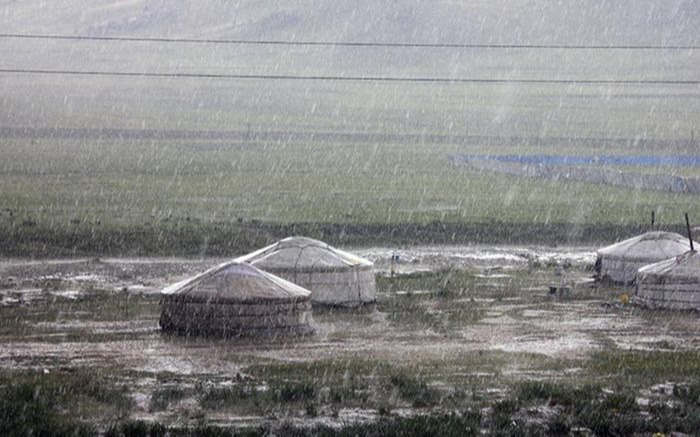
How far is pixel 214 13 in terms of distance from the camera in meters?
193

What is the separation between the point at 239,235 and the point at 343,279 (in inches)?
441

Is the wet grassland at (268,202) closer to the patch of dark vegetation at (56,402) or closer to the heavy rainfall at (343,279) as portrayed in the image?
the heavy rainfall at (343,279)

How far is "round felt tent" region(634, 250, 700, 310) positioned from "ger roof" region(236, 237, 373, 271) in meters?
5.21

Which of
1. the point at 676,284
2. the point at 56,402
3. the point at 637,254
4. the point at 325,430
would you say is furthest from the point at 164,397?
the point at 637,254

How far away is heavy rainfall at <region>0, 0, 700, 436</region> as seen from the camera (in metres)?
16.7

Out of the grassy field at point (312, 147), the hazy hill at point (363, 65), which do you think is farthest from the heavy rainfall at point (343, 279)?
the hazy hill at point (363, 65)

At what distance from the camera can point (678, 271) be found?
26.0 metres

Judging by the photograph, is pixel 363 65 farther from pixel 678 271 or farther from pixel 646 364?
pixel 646 364

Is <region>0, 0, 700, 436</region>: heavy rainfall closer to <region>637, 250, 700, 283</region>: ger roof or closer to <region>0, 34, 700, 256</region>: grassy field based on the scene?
<region>637, 250, 700, 283</region>: ger roof

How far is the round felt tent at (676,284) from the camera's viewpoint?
2594 centimetres

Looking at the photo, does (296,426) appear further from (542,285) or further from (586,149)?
(586,149)

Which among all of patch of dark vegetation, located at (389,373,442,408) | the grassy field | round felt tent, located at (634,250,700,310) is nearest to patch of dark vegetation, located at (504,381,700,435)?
patch of dark vegetation, located at (389,373,442,408)

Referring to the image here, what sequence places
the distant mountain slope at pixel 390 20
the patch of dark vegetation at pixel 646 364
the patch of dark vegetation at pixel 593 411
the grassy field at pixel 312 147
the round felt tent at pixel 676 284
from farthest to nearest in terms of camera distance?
the distant mountain slope at pixel 390 20
the grassy field at pixel 312 147
the round felt tent at pixel 676 284
the patch of dark vegetation at pixel 646 364
the patch of dark vegetation at pixel 593 411

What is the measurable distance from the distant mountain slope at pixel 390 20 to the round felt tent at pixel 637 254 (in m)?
134
